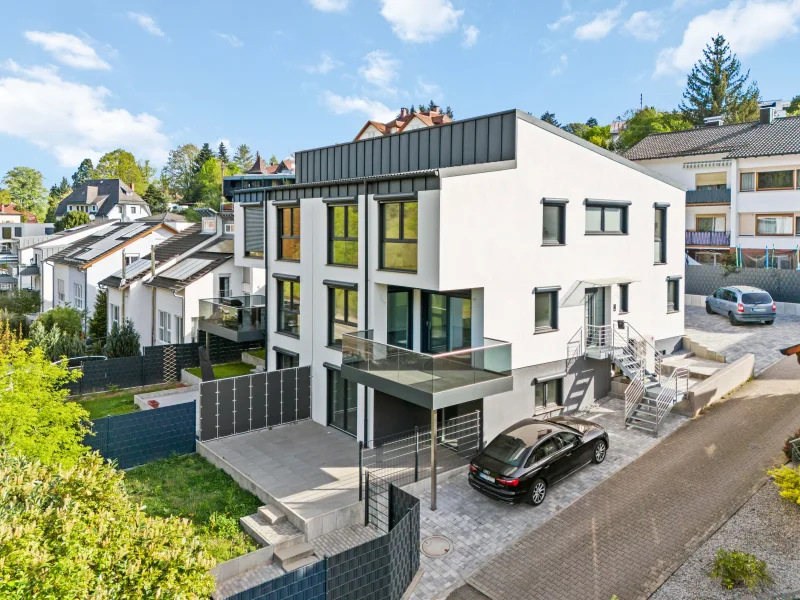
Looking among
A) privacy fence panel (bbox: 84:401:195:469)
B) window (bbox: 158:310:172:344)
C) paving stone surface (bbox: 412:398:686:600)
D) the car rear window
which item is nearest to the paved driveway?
the car rear window

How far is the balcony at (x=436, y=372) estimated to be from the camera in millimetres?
13328

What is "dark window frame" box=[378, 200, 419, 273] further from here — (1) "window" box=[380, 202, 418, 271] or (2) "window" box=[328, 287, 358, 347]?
(2) "window" box=[328, 287, 358, 347]

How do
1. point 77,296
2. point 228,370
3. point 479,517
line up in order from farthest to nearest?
point 77,296 → point 228,370 → point 479,517

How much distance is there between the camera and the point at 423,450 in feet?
52.1

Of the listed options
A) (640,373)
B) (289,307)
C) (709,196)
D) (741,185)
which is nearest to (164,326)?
(289,307)

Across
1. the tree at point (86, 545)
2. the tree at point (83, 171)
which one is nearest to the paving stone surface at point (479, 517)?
the tree at point (86, 545)

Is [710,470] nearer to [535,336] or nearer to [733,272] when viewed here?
[535,336]

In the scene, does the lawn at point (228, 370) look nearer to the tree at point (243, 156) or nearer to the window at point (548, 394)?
the window at point (548, 394)

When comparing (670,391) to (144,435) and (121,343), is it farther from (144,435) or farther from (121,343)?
(121,343)

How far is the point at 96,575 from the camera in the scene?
601cm

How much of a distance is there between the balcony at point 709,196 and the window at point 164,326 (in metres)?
31.3

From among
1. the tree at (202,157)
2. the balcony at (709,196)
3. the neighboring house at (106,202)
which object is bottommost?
the balcony at (709,196)

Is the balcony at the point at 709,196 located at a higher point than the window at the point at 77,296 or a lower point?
higher

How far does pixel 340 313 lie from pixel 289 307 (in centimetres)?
309
